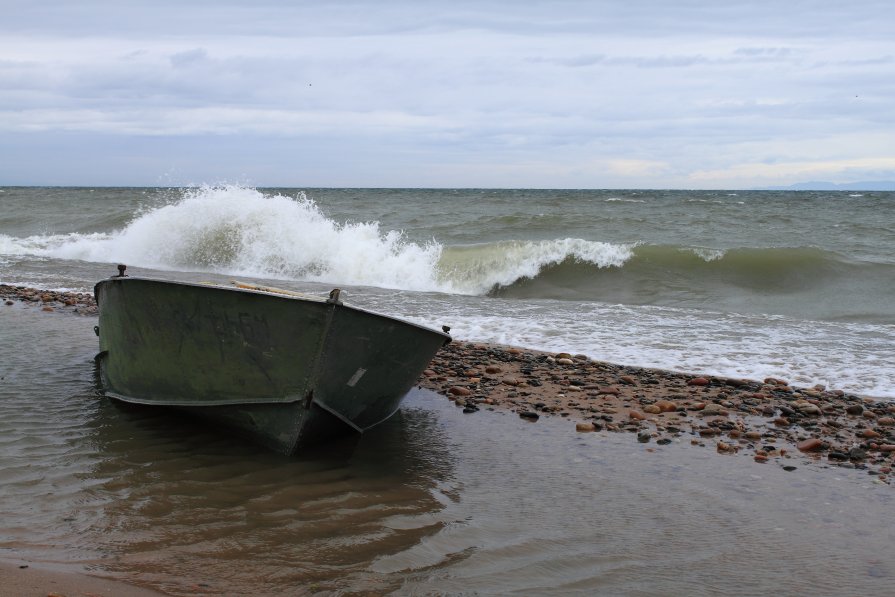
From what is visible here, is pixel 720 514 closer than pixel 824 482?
Yes

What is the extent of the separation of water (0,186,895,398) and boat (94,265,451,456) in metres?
3.75

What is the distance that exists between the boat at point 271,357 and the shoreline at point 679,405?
1302 mm

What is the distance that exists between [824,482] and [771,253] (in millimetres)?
14122

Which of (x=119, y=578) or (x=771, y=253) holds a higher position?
(x=771, y=253)

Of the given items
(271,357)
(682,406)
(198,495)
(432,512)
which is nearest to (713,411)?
(682,406)

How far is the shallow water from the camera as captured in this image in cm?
373

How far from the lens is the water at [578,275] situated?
31.4 ft

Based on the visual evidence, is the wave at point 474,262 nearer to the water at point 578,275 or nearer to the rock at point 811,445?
the water at point 578,275

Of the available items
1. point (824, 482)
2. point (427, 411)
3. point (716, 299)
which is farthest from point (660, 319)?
point (824, 482)

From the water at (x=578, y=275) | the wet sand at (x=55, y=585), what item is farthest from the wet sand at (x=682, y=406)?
the wet sand at (x=55, y=585)

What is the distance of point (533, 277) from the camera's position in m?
16.9

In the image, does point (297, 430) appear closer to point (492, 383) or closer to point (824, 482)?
point (492, 383)

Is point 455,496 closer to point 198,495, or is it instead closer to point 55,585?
point 198,495

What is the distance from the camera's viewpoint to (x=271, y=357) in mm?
5277
